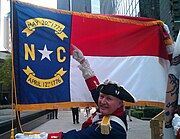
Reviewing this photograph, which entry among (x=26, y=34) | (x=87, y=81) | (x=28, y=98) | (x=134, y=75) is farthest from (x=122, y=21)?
(x=28, y=98)

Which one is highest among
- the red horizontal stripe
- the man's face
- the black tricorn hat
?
the red horizontal stripe

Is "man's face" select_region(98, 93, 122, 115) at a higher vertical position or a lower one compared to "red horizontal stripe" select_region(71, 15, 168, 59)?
lower

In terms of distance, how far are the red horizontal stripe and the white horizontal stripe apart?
8 cm

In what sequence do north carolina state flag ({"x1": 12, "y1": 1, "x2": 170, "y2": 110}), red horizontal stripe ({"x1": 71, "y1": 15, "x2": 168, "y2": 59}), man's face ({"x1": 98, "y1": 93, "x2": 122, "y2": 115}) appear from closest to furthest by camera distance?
1. man's face ({"x1": 98, "y1": 93, "x2": 122, "y2": 115})
2. north carolina state flag ({"x1": 12, "y1": 1, "x2": 170, "y2": 110})
3. red horizontal stripe ({"x1": 71, "y1": 15, "x2": 168, "y2": 59})

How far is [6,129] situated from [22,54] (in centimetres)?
567

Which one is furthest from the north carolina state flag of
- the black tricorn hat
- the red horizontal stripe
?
the black tricorn hat

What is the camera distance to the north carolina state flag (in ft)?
11.6

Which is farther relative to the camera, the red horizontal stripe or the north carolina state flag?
the red horizontal stripe

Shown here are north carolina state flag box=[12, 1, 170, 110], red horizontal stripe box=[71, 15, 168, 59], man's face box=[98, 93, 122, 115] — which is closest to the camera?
man's face box=[98, 93, 122, 115]

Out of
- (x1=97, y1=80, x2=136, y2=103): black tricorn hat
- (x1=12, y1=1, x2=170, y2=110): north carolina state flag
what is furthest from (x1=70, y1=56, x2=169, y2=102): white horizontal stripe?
(x1=97, y1=80, x2=136, y2=103): black tricorn hat

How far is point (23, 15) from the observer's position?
3.57m

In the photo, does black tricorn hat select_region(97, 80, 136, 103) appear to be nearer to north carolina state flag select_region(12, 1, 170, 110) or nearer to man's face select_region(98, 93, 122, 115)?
man's face select_region(98, 93, 122, 115)

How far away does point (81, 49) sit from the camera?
4070mm

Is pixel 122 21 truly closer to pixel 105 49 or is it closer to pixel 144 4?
pixel 105 49
